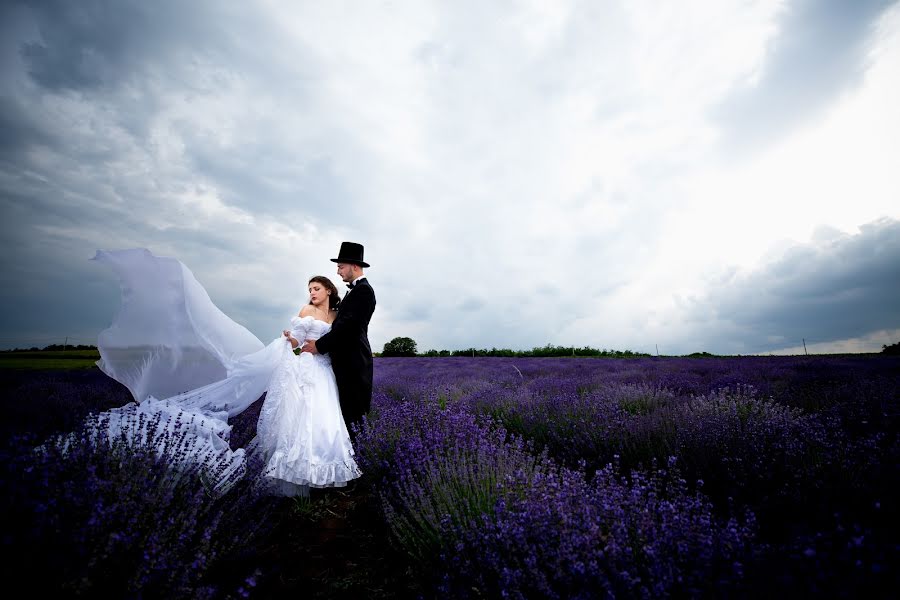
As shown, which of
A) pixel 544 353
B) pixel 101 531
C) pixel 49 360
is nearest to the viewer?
pixel 101 531

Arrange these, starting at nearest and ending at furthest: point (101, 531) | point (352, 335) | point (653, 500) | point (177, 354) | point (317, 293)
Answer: point (101, 531)
point (653, 500)
point (177, 354)
point (352, 335)
point (317, 293)

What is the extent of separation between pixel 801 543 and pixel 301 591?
6.32ft

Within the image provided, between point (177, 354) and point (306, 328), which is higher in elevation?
point (306, 328)

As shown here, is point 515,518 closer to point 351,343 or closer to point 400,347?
point 351,343

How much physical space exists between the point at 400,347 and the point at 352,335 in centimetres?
1896

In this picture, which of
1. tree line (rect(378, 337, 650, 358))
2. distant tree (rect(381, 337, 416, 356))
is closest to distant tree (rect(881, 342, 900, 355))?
tree line (rect(378, 337, 650, 358))

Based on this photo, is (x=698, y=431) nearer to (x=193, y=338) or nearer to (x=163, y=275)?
(x=193, y=338)

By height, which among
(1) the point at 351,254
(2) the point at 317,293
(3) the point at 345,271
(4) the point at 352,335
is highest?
(1) the point at 351,254

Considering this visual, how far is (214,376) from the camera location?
3197mm

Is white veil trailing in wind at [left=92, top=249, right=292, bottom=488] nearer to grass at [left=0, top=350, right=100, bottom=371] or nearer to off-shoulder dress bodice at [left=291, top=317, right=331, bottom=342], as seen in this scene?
off-shoulder dress bodice at [left=291, top=317, right=331, bottom=342]

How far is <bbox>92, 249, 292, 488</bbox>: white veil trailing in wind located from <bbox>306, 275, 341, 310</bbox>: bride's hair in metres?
0.54

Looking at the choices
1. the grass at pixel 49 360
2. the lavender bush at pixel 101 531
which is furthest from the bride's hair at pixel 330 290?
the grass at pixel 49 360

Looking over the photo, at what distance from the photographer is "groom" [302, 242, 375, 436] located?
10.2 ft

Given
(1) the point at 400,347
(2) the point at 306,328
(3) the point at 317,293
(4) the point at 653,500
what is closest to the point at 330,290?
(3) the point at 317,293
